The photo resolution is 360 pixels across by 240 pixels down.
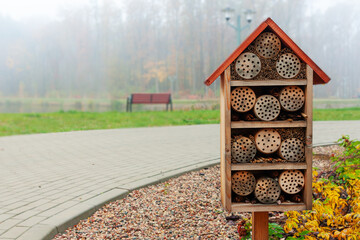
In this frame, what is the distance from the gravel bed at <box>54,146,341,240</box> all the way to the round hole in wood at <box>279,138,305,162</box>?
0.97m

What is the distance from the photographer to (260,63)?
2.46 metres

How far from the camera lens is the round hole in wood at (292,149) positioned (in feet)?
8.20

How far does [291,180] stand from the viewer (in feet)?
8.31

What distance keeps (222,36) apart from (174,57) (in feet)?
14.1

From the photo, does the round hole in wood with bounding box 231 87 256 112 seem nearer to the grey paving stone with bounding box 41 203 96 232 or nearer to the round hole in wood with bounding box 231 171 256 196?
the round hole in wood with bounding box 231 171 256 196

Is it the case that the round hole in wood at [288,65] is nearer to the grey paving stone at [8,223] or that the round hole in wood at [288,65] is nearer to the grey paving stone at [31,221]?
the grey paving stone at [31,221]

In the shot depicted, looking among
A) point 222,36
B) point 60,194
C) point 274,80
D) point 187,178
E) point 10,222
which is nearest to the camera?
point 274,80

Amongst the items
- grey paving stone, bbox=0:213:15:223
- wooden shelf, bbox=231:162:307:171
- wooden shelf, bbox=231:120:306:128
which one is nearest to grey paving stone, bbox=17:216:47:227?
grey paving stone, bbox=0:213:15:223

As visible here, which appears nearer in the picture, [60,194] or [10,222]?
[10,222]

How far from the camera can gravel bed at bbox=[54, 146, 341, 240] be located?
311cm

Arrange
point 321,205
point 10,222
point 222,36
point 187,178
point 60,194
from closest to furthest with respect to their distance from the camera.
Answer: point 321,205
point 10,222
point 60,194
point 187,178
point 222,36

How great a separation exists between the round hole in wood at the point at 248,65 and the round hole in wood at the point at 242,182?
68 cm

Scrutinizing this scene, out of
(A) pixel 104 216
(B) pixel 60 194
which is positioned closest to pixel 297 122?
(A) pixel 104 216

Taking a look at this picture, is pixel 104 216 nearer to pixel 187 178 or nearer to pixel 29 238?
pixel 29 238
